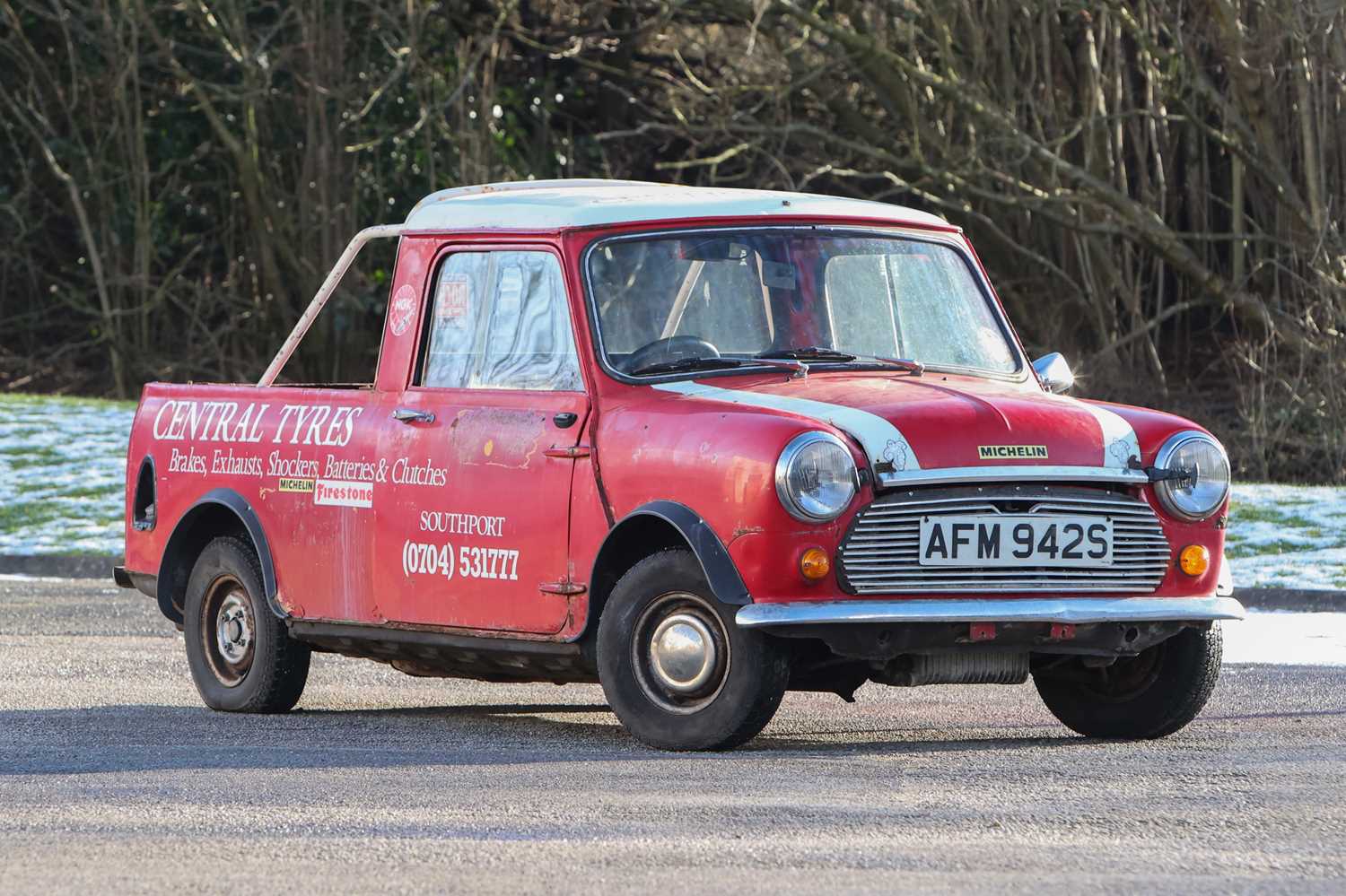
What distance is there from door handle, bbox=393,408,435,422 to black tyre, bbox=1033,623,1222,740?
2.24 m

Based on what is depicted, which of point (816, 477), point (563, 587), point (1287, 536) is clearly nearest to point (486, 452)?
point (563, 587)

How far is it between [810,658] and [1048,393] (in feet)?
4.50

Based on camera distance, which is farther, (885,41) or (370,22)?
(370,22)

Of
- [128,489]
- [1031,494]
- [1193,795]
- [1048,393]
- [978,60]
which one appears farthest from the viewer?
[978,60]

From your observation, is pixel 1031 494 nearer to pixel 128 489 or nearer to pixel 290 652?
pixel 290 652

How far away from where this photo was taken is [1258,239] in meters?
22.9

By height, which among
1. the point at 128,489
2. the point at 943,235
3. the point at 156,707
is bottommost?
the point at 156,707

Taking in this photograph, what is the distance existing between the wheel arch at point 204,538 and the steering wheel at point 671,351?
1850 millimetres

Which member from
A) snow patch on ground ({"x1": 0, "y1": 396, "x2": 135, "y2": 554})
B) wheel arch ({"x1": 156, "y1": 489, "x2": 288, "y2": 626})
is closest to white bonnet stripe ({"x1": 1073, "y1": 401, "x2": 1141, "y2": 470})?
wheel arch ({"x1": 156, "y1": 489, "x2": 288, "y2": 626})

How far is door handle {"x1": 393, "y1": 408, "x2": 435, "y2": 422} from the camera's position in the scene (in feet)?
29.1

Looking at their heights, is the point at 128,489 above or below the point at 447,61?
below

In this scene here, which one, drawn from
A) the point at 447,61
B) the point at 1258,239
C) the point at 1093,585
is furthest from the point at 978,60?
the point at 1093,585

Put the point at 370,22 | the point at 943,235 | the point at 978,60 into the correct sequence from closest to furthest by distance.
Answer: the point at 943,235 < the point at 978,60 < the point at 370,22

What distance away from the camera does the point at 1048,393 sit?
8.70 metres
